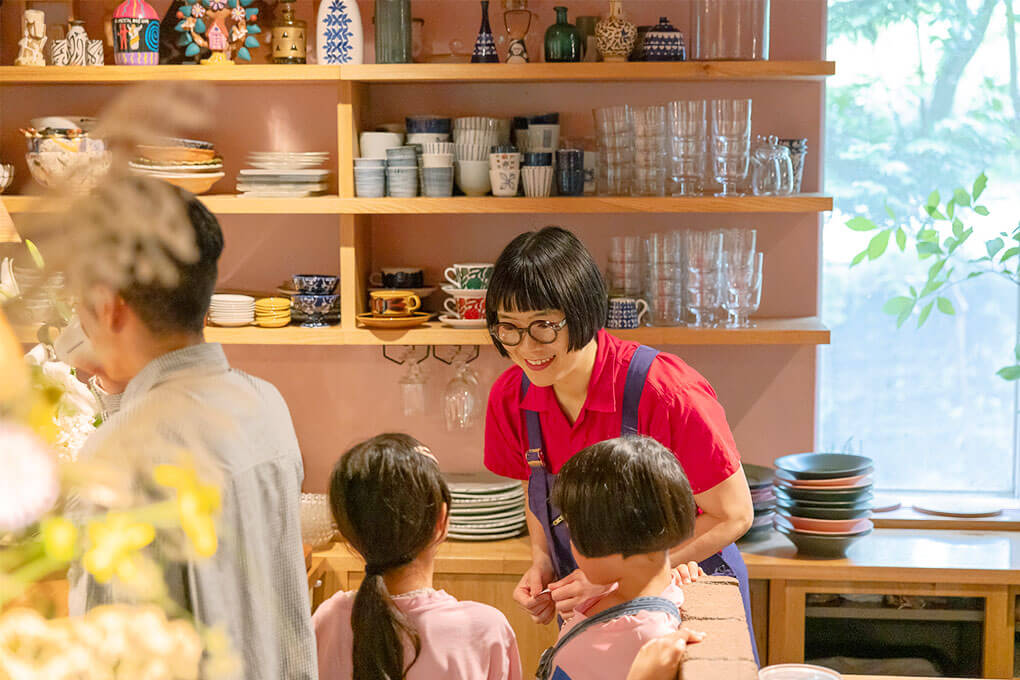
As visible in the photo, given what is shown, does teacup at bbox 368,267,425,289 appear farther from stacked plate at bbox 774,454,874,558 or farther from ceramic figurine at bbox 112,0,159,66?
stacked plate at bbox 774,454,874,558

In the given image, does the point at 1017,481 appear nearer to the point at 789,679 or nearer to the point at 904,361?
the point at 904,361

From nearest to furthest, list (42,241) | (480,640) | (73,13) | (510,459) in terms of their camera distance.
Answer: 1. (42,241)
2. (480,640)
3. (510,459)
4. (73,13)

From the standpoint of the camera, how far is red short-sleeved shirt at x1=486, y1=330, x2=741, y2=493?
5.85 ft

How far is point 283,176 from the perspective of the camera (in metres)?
2.73

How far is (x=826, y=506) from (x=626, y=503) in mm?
1441

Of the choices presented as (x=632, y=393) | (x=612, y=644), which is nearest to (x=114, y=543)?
(x=612, y=644)

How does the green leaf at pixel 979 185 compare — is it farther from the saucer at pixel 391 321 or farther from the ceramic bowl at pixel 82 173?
the ceramic bowl at pixel 82 173

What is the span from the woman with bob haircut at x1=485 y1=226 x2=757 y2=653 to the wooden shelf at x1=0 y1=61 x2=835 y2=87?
0.96 m

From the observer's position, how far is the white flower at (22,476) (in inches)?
12.6

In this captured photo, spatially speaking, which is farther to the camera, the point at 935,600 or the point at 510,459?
the point at 935,600

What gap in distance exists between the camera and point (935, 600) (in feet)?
8.66

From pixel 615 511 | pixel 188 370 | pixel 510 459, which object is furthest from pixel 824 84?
pixel 188 370

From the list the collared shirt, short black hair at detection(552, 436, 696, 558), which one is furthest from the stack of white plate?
the collared shirt

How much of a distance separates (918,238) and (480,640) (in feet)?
7.33
